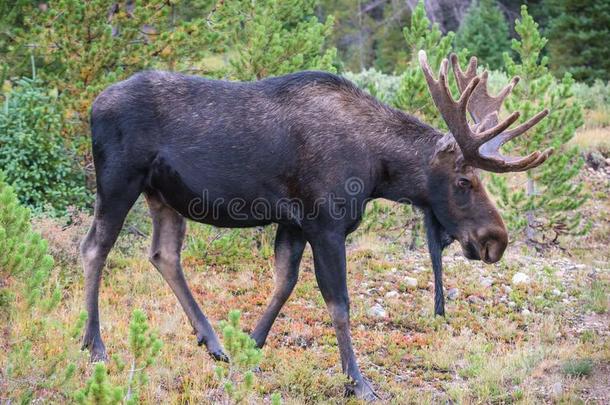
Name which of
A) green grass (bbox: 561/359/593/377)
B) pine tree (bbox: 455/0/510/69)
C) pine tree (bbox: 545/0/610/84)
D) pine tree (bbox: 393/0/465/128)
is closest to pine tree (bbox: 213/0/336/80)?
pine tree (bbox: 393/0/465/128)

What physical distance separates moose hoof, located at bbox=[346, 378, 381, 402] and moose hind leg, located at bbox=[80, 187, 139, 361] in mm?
1840

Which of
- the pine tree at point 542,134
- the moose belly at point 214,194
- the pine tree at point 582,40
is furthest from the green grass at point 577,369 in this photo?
the pine tree at point 582,40

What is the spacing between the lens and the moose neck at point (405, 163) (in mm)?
5824

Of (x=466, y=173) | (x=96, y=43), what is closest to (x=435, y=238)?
(x=466, y=173)

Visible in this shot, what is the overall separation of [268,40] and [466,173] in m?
4.32

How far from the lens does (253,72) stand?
9328 mm

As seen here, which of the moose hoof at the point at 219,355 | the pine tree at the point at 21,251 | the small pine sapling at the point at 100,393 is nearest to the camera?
the small pine sapling at the point at 100,393

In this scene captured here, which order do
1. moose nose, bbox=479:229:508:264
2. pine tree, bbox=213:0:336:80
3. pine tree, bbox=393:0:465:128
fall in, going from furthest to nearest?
pine tree, bbox=393:0:465:128 → pine tree, bbox=213:0:336:80 → moose nose, bbox=479:229:508:264

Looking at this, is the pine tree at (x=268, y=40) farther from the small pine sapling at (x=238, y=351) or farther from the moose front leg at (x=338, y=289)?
the small pine sapling at (x=238, y=351)

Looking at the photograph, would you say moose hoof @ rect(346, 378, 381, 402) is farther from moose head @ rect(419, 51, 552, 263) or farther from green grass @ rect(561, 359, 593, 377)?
green grass @ rect(561, 359, 593, 377)

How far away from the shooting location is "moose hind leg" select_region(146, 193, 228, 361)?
6.17 m

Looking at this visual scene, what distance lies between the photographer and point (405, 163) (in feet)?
19.1

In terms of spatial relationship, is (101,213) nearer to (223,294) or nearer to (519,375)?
(223,294)

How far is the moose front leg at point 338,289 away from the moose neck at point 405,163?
0.62 metres
